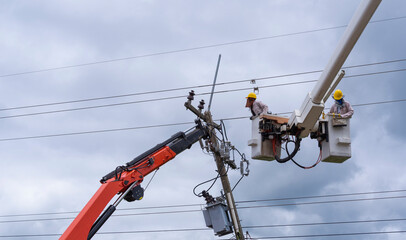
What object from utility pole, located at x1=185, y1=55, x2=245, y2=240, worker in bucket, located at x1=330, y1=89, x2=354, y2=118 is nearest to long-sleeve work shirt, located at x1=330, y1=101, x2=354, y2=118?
worker in bucket, located at x1=330, y1=89, x2=354, y2=118

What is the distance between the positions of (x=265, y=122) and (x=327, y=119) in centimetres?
134

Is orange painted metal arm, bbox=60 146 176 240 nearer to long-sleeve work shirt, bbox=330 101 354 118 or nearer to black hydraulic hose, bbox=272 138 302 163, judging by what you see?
black hydraulic hose, bbox=272 138 302 163

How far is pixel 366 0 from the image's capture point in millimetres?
7266

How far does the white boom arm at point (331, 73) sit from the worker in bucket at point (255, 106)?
4.32 ft

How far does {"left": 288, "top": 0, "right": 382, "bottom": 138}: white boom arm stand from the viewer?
7.45 m

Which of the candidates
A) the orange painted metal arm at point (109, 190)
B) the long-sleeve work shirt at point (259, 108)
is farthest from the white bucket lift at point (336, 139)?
the orange painted metal arm at point (109, 190)

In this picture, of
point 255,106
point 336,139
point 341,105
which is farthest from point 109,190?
point 341,105

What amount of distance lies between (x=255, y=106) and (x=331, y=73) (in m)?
3.83

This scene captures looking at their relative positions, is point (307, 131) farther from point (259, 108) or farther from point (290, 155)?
point (259, 108)

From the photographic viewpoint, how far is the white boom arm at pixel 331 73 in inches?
293

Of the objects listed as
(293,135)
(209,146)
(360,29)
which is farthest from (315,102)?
(209,146)

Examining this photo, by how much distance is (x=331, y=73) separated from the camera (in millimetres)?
8828

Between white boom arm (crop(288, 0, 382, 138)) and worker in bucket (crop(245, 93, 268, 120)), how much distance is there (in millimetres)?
1316

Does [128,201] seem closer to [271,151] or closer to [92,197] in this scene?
[92,197]
